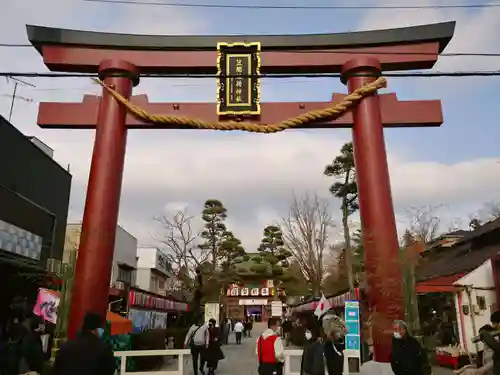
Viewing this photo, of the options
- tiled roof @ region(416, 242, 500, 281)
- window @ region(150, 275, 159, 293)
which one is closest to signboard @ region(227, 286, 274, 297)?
window @ region(150, 275, 159, 293)

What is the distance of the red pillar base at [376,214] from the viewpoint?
29.2ft

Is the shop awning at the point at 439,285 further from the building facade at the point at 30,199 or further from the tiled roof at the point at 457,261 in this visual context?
the building facade at the point at 30,199

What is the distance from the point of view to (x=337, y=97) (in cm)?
1052

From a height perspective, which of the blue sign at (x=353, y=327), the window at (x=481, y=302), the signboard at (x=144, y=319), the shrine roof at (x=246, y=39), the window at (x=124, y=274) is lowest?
the blue sign at (x=353, y=327)

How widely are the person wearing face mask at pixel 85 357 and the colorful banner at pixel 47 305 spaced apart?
649 cm

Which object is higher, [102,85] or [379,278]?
[102,85]

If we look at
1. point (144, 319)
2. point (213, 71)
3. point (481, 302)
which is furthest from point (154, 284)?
point (213, 71)

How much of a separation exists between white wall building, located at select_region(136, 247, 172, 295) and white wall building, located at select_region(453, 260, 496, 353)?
30290mm

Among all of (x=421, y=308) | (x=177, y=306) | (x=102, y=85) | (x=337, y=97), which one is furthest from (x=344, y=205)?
(x=102, y=85)

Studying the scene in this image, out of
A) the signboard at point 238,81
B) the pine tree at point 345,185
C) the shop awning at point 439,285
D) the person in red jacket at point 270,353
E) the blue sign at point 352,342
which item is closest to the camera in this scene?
the person in red jacket at point 270,353

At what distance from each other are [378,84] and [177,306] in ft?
68.2

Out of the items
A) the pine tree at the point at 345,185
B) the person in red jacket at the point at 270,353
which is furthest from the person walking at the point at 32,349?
the pine tree at the point at 345,185

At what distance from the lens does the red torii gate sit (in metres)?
9.87

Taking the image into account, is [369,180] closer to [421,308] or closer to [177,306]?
[421,308]
